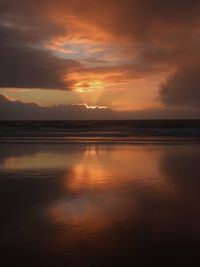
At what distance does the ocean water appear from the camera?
533 cm

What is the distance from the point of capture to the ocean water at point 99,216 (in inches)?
210

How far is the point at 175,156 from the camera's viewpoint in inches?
685

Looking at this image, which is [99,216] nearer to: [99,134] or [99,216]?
[99,216]

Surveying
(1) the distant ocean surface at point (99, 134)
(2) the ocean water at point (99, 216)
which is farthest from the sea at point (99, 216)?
(1) the distant ocean surface at point (99, 134)

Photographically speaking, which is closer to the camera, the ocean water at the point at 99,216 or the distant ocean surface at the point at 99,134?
the ocean water at the point at 99,216

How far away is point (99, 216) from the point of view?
7.21 meters

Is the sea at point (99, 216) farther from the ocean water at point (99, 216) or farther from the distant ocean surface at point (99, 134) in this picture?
the distant ocean surface at point (99, 134)

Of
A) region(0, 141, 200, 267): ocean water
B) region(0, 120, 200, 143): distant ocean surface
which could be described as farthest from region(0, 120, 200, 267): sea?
region(0, 120, 200, 143): distant ocean surface

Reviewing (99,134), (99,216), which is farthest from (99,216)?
(99,134)

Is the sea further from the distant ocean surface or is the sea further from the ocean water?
the distant ocean surface

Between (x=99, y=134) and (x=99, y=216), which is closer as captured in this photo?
(x=99, y=216)

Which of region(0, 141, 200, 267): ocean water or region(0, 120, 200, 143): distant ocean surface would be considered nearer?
region(0, 141, 200, 267): ocean water

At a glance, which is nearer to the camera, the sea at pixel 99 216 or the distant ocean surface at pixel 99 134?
the sea at pixel 99 216

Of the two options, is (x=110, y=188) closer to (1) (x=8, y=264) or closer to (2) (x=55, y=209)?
(2) (x=55, y=209)
